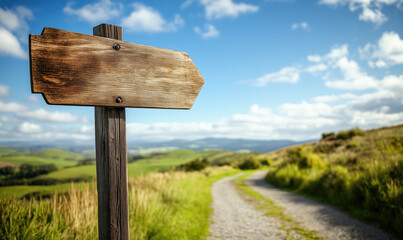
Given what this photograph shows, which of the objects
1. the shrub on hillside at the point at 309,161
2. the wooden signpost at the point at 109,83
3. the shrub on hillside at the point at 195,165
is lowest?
the shrub on hillside at the point at 195,165

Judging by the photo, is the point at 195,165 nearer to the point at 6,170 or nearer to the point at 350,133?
the point at 350,133

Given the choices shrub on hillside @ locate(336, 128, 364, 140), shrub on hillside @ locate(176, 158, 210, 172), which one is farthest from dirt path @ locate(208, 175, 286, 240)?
shrub on hillside @ locate(336, 128, 364, 140)

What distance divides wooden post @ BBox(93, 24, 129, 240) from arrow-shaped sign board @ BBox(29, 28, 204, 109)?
17 cm

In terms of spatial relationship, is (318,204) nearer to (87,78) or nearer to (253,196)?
(253,196)

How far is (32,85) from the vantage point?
1423mm

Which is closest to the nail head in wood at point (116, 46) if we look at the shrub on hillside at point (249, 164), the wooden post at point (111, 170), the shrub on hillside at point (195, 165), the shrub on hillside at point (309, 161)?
the wooden post at point (111, 170)

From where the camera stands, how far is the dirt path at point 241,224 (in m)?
5.25

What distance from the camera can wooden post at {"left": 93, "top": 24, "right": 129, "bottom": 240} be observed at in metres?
1.82

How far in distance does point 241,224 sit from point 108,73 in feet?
18.8

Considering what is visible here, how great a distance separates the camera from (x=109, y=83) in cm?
175

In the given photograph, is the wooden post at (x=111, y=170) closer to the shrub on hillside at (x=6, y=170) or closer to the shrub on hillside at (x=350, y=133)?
the shrub on hillside at (x=6, y=170)

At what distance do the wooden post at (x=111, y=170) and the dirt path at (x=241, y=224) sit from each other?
→ 3.94 meters

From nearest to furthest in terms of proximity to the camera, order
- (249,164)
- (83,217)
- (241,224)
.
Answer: (83,217) < (241,224) < (249,164)

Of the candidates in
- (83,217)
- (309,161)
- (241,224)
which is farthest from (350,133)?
(83,217)
